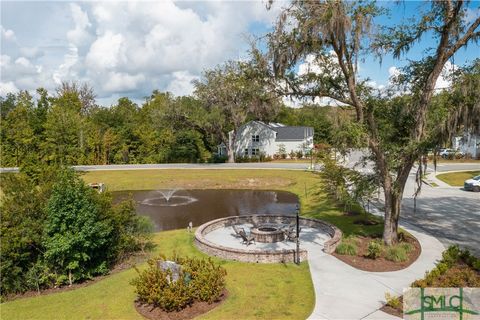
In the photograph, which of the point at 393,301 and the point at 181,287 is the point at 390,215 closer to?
the point at 393,301

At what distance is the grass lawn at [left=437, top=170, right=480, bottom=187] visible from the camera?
107 feet

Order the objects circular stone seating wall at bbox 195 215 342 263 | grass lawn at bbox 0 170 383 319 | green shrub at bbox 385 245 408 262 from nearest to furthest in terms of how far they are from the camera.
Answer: grass lawn at bbox 0 170 383 319
green shrub at bbox 385 245 408 262
circular stone seating wall at bbox 195 215 342 263

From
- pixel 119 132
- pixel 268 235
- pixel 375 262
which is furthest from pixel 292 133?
pixel 375 262

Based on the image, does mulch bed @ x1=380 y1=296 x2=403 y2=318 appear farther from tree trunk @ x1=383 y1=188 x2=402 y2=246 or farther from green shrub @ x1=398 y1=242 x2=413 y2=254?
tree trunk @ x1=383 y1=188 x2=402 y2=246

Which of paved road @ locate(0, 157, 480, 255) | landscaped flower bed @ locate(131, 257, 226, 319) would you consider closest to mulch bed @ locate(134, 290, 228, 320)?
landscaped flower bed @ locate(131, 257, 226, 319)

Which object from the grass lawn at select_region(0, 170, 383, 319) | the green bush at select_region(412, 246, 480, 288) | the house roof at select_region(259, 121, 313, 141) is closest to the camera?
the grass lawn at select_region(0, 170, 383, 319)

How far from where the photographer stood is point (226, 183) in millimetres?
37969

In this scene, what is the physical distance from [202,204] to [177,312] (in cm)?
1913

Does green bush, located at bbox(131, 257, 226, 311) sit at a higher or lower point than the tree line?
lower

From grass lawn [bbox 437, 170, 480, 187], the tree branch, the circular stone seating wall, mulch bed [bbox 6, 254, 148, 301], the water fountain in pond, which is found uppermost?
the tree branch

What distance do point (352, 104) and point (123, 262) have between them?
11806 mm

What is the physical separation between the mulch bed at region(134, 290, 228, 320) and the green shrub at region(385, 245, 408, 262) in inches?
283

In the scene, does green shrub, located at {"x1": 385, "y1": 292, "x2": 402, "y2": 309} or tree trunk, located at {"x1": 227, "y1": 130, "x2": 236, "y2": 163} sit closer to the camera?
green shrub, located at {"x1": 385, "y1": 292, "x2": 402, "y2": 309}

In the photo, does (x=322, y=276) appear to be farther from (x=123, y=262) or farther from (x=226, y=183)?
(x=226, y=183)
